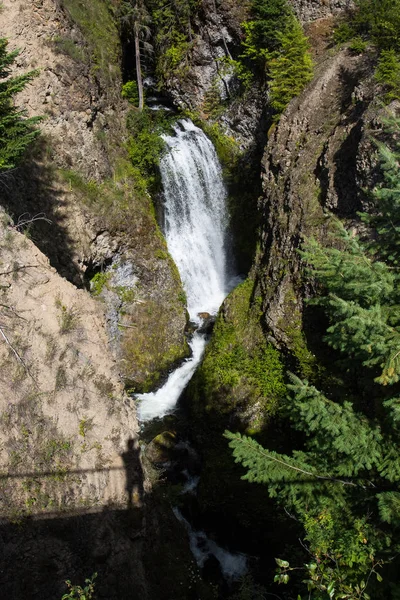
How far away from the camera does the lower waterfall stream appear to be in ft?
56.0

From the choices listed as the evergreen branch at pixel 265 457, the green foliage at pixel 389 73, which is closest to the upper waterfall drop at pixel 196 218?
the green foliage at pixel 389 73

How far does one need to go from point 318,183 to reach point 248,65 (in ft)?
32.7

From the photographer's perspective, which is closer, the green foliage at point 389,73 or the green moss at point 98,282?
the green foliage at point 389,73

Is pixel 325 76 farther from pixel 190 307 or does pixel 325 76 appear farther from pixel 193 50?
pixel 190 307

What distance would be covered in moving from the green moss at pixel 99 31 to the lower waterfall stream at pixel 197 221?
12.0 ft

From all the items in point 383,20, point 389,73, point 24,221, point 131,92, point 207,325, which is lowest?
point 207,325

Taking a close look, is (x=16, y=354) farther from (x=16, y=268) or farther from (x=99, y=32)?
(x=99, y=32)

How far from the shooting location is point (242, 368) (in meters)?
12.2

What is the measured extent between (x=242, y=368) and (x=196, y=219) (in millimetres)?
8113

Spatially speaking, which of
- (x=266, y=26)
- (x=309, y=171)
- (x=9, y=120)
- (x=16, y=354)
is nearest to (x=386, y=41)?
(x=309, y=171)

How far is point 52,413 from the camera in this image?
5586mm

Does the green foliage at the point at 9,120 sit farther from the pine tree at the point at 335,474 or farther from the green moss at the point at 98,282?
the green moss at the point at 98,282

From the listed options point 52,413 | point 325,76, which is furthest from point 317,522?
point 325,76

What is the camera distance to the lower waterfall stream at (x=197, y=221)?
56.0 feet
